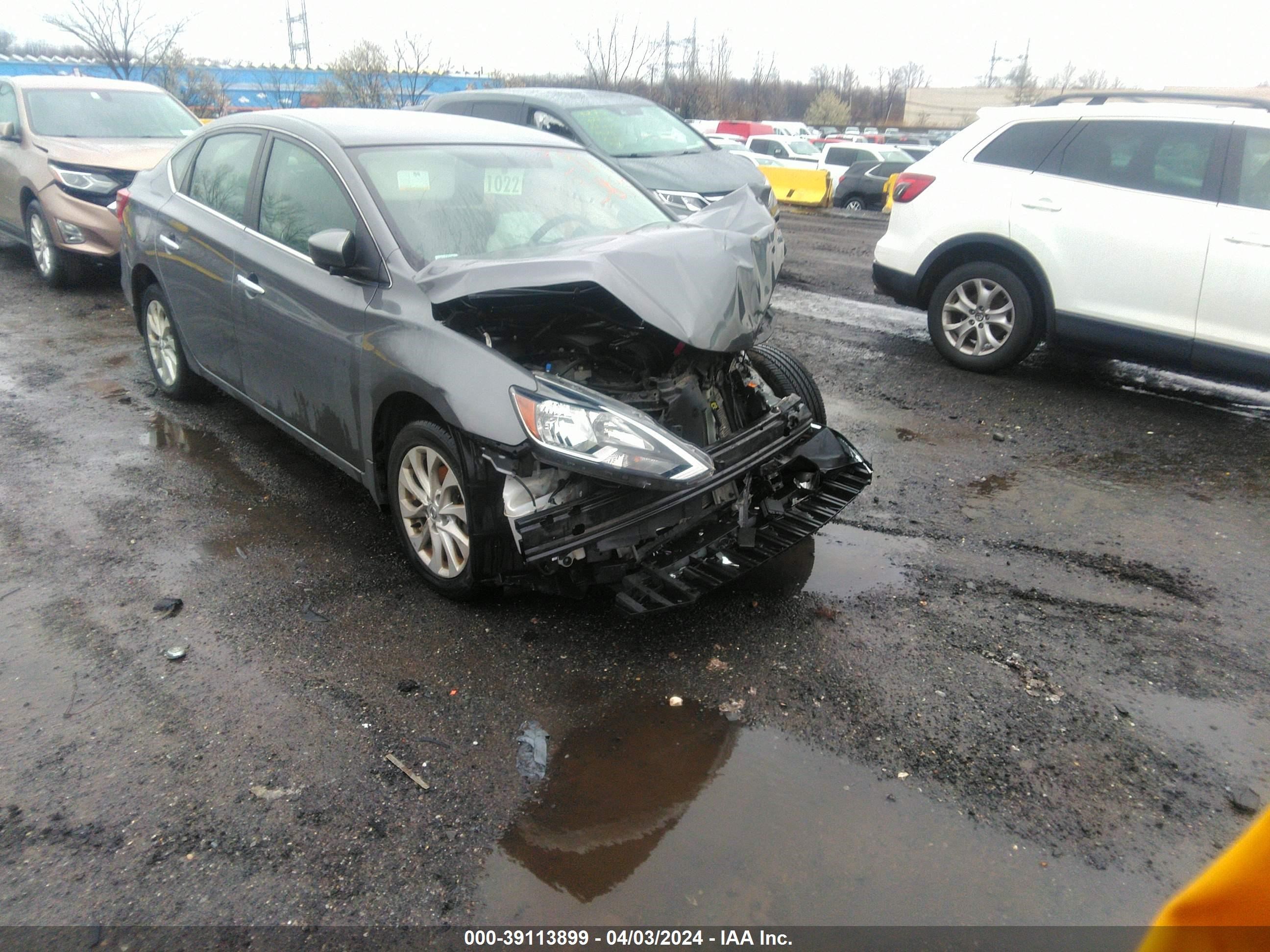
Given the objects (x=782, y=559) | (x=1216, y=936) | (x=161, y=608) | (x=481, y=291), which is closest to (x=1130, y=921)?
(x=1216, y=936)

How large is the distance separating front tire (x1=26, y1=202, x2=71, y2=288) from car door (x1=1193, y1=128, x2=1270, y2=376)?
9532mm

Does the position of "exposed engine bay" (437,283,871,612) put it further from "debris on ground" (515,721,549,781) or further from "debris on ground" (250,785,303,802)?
"debris on ground" (250,785,303,802)

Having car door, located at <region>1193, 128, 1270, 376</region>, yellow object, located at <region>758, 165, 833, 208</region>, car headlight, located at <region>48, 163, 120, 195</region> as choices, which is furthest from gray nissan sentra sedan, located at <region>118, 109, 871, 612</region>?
yellow object, located at <region>758, 165, 833, 208</region>

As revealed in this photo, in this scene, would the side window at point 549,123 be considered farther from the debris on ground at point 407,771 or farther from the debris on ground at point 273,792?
the debris on ground at point 273,792

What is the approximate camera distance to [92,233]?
824cm

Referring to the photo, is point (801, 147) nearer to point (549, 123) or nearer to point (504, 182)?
point (549, 123)

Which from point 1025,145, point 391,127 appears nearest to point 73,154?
point 391,127

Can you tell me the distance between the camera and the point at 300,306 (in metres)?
4.05

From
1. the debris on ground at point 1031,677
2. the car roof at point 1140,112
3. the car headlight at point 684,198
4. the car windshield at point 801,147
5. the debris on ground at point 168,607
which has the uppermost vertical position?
the car windshield at point 801,147

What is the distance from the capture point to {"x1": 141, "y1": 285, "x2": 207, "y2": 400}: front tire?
5496 mm

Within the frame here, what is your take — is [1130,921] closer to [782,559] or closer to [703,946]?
[703,946]

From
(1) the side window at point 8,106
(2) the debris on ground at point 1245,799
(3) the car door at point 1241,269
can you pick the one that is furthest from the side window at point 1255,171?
(1) the side window at point 8,106

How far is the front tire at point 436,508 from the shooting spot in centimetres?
333

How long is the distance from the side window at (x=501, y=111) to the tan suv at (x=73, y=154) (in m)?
2.99
